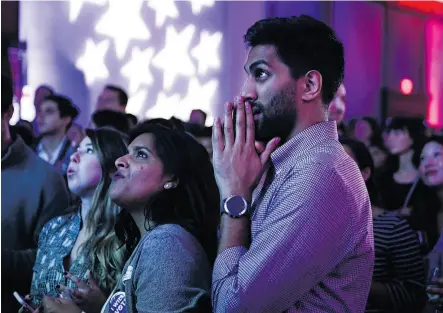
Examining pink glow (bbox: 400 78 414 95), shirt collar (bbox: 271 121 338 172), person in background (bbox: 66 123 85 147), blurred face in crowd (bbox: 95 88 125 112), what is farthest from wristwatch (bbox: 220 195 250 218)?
pink glow (bbox: 400 78 414 95)

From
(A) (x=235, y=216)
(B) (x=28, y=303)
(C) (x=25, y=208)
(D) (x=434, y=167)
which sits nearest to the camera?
(A) (x=235, y=216)

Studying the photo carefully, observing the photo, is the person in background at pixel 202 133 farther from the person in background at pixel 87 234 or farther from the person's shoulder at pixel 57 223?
the person's shoulder at pixel 57 223

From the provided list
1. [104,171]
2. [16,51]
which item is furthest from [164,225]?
[16,51]

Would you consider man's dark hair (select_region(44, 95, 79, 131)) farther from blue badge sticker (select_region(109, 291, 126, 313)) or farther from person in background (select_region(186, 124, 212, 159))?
blue badge sticker (select_region(109, 291, 126, 313))

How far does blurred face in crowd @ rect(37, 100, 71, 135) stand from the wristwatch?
332 cm

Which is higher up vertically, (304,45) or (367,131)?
(304,45)

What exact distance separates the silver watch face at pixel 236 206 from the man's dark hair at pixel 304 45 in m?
0.32

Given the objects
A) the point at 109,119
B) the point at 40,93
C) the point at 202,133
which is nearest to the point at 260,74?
the point at 202,133

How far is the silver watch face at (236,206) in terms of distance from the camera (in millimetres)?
1607

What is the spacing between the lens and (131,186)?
2221mm

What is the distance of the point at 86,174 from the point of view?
2.97 metres

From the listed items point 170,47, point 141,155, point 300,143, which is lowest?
point 141,155

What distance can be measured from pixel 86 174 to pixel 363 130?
326cm

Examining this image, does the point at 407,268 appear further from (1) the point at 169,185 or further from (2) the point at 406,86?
(2) the point at 406,86
